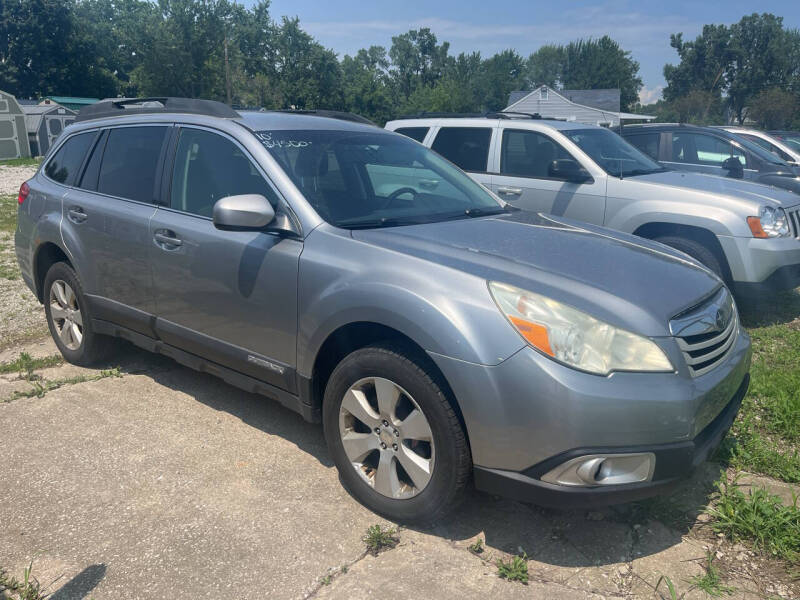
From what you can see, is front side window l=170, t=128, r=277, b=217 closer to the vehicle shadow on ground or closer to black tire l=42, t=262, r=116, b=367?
black tire l=42, t=262, r=116, b=367

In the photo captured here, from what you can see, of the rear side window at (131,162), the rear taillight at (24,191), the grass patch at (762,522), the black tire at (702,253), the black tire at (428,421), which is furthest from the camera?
the black tire at (702,253)

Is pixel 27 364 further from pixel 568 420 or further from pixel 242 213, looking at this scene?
pixel 568 420

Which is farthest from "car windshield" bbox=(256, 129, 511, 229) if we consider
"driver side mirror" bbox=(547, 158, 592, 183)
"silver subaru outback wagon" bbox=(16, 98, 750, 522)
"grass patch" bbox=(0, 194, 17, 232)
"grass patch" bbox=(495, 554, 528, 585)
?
"grass patch" bbox=(0, 194, 17, 232)

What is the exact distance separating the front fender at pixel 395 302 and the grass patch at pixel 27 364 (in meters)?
2.72

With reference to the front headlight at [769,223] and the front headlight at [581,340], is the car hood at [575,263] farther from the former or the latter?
the front headlight at [769,223]

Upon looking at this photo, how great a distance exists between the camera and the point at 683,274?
124 inches

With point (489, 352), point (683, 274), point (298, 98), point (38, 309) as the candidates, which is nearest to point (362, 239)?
point (489, 352)

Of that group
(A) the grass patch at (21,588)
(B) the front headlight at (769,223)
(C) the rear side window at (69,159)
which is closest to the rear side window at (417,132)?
(B) the front headlight at (769,223)

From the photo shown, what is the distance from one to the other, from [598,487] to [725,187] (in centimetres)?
482

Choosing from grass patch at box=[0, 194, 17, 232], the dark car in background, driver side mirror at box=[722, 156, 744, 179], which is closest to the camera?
driver side mirror at box=[722, 156, 744, 179]

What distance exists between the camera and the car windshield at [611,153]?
22.2ft

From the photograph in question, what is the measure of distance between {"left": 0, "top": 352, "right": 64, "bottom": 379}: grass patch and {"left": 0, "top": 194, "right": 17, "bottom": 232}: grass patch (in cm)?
753

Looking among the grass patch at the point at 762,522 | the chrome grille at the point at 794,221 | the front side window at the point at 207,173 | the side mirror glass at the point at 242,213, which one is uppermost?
the front side window at the point at 207,173

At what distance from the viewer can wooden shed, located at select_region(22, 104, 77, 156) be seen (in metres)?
36.6
